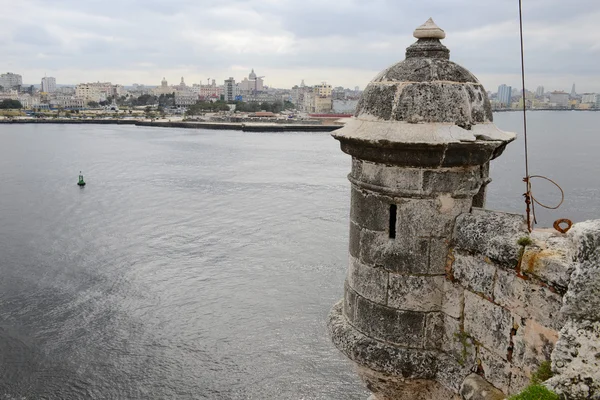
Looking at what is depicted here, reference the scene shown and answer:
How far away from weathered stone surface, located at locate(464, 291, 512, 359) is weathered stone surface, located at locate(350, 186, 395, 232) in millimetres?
713

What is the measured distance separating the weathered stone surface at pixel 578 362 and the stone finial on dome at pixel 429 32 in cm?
208

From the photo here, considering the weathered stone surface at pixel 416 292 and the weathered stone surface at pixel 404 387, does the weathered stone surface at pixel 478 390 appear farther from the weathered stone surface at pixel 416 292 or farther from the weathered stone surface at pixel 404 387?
the weathered stone surface at pixel 416 292

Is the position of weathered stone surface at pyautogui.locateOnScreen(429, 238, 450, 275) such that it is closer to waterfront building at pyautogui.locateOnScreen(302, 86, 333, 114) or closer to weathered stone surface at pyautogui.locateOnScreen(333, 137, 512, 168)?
weathered stone surface at pyautogui.locateOnScreen(333, 137, 512, 168)

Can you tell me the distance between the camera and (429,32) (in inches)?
135

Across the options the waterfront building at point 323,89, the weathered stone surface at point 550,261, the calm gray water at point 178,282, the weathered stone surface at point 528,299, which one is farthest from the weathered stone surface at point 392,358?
the waterfront building at point 323,89

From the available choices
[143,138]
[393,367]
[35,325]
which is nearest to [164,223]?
[35,325]

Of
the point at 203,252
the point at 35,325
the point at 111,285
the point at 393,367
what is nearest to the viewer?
the point at 393,367

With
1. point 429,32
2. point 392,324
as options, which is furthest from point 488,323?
point 429,32

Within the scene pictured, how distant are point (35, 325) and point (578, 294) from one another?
2061cm

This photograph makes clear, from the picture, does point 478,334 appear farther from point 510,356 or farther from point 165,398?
point 165,398

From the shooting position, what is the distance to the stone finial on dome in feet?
11.2

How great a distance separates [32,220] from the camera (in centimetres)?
3191

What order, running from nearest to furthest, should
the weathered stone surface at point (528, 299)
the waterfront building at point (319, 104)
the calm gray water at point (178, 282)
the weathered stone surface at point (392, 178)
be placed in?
the weathered stone surface at point (528, 299)
the weathered stone surface at point (392, 178)
the calm gray water at point (178, 282)
the waterfront building at point (319, 104)

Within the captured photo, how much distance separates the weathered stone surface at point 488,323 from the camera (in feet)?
9.93
